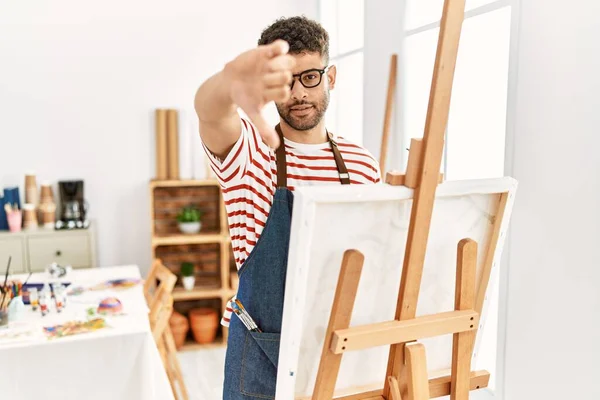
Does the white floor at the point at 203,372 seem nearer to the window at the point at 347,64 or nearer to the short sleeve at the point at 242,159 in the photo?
the window at the point at 347,64

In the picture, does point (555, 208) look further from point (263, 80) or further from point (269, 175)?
point (263, 80)

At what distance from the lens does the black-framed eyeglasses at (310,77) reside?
1215 millimetres

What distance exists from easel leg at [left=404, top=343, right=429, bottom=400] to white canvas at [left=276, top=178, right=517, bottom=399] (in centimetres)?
8

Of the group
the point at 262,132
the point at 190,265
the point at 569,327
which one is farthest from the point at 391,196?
the point at 190,265

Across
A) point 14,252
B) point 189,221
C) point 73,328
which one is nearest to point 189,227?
point 189,221

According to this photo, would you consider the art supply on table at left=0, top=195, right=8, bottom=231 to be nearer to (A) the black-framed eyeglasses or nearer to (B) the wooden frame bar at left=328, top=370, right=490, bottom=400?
(A) the black-framed eyeglasses

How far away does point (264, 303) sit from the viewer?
115 centimetres

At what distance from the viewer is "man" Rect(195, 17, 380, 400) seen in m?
1.09

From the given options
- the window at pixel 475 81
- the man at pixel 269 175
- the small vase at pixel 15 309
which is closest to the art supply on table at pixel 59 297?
the small vase at pixel 15 309

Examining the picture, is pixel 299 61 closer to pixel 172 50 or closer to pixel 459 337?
pixel 459 337

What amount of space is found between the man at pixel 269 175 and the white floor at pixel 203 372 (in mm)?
1931

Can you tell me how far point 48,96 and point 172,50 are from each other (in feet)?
3.02

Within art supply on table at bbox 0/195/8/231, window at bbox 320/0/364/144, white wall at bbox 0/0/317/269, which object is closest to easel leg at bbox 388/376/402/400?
window at bbox 320/0/364/144

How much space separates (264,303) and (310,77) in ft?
1.74
